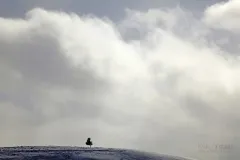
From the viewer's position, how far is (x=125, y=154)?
393 ft

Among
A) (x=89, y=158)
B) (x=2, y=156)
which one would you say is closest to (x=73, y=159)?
(x=89, y=158)

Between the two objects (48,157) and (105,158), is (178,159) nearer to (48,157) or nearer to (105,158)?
(105,158)

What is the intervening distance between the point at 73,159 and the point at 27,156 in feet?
42.7

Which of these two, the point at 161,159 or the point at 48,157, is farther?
the point at 161,159

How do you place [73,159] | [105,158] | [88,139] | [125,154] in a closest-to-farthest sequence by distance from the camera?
1. [73,159]
2. [105,158]
3. [125,154]
4. [88,139]

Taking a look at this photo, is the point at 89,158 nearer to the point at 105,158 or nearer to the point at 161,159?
the point at 105,158

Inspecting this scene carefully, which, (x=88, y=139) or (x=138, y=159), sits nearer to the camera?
(x=138, y=159)

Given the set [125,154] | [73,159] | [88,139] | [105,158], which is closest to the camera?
[73,159]

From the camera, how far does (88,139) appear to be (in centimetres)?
16500

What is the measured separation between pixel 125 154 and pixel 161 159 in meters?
11.9

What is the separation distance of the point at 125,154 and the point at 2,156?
116ft

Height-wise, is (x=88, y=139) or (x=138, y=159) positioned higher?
(x=88, y=139)

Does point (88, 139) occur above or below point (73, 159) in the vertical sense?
Result: above

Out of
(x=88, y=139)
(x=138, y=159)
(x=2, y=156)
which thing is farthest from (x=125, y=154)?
(x=88, y=139)
